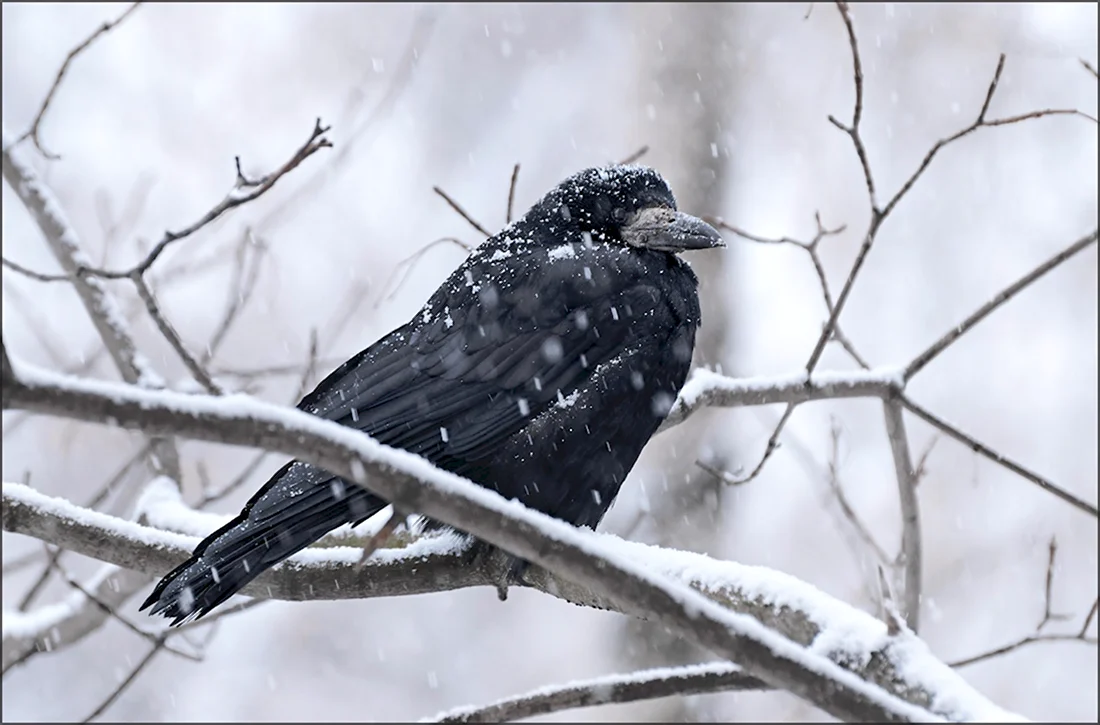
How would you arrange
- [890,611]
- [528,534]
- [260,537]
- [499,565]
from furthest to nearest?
[499,565] → [260,537] → [890,611] → [528,534]

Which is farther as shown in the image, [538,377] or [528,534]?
[538,377]

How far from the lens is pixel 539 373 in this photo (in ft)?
9.67

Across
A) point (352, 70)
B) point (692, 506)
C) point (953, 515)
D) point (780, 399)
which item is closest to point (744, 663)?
point (780, 399)

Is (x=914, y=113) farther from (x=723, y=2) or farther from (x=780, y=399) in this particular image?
(x=780, y=399)

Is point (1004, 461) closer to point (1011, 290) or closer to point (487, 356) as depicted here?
point (1011, 290)

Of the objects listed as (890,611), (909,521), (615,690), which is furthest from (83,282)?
(890,611)

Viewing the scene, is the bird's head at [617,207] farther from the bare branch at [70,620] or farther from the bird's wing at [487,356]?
the bare branch at [70,620]

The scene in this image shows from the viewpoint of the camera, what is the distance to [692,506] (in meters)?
6.55

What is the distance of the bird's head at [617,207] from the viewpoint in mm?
3371

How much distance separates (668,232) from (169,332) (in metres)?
1.45

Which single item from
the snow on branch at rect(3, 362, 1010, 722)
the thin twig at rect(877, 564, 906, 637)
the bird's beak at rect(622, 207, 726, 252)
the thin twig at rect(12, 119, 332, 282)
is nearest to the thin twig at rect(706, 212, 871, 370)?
the bird's beak at rect(622, 207, 726, 252)

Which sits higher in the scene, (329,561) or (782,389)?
(782,389)

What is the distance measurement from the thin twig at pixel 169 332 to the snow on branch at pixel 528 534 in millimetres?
1800

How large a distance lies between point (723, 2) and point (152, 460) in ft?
16.7
